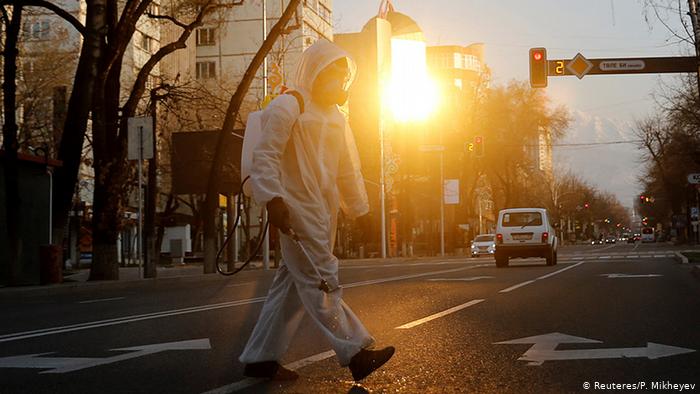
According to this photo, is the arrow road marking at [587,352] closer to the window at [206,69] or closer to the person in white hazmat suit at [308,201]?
the person in white hazmat suit at [308,201]

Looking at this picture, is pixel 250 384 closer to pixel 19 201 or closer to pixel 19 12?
pixel 19 201

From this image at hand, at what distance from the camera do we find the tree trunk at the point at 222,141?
1038 inches

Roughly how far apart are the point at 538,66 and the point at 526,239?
212 inches

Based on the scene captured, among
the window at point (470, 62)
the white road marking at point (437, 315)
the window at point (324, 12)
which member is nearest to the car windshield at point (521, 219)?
the white road marking at point (437, 315)

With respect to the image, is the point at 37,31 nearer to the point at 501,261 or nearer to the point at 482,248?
the point at 501,261

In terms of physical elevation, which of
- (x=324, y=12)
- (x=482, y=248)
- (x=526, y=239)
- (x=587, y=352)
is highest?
(x=324, y=12)

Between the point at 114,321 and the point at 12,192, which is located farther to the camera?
the point at 12,192

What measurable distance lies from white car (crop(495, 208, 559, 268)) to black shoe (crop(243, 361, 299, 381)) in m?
22.3

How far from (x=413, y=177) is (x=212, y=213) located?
48802 millimetres

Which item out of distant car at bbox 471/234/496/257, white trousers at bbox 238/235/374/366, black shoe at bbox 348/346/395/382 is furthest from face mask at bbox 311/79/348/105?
distant car at bbox 471/234/496/257

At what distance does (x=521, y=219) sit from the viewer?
2853 centimetres

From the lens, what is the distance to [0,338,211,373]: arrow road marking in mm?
6285

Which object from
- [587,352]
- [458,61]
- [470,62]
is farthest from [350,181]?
[470,62]

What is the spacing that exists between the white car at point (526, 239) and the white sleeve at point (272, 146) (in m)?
22.6
